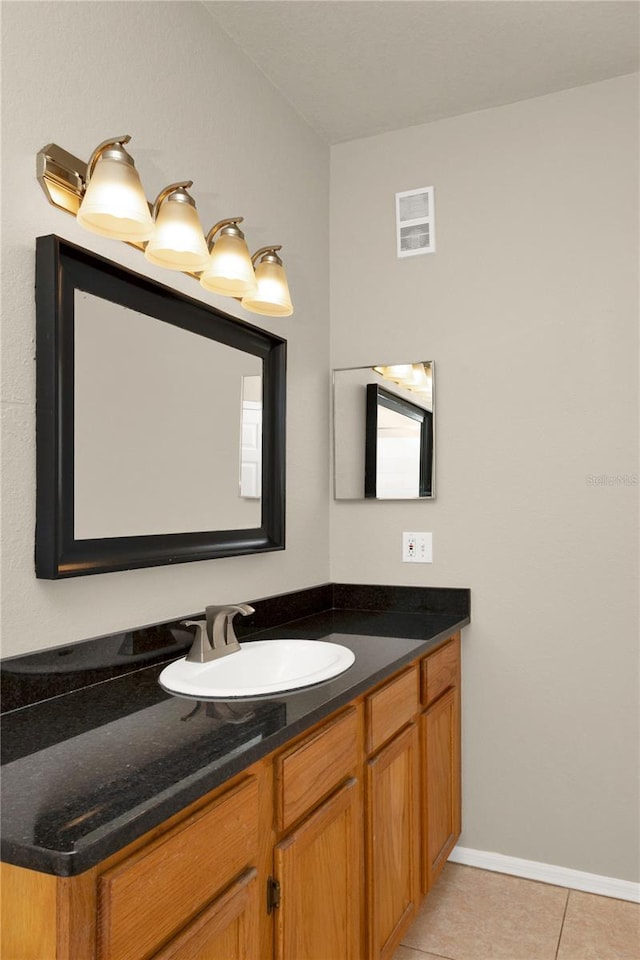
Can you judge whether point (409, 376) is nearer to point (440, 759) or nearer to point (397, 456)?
point (397, 456)

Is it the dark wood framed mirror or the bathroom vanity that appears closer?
the bathroom vanity

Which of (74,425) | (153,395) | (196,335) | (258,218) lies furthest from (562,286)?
(74,425)

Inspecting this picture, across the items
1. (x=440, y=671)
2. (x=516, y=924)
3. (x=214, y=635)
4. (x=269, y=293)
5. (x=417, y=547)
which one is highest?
(x=269, y=293)

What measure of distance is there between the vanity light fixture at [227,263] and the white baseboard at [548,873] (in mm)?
2065

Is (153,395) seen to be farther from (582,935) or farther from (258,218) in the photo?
(582,935)

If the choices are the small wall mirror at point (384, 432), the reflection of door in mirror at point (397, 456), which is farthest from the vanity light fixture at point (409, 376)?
the reflection of door in mirror at point (397, 456)

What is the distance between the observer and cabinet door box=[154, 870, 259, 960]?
41.1 inches

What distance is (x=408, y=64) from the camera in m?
2.33

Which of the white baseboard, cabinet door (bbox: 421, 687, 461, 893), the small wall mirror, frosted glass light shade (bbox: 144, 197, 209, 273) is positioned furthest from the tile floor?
frosted glass light shade (bbox: 144, 197, 209, 273)

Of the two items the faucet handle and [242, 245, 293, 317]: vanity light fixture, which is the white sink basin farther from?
[242, 245, 293, 317]: vanity light fixture

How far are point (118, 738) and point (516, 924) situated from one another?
5.37 ft

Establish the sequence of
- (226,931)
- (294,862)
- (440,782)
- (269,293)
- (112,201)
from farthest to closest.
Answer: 1. (440,782)
2. (269,293)
3. (112,201)
4. (294,862)
5. (226,931)

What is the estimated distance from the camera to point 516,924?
7.15 feet

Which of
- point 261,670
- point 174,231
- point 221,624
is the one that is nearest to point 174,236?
point 174,231
